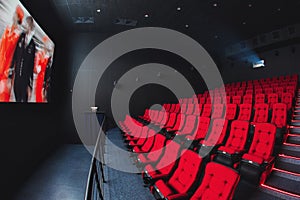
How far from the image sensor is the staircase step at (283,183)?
2093mm

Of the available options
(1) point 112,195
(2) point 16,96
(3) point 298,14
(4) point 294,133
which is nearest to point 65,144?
(2) point 16,96

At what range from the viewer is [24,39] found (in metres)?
3.45

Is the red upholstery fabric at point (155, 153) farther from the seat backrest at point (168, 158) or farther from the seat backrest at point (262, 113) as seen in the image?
the seat backrest at point (262, 113)

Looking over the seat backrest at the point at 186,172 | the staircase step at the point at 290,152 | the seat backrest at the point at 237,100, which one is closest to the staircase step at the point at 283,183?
the staircase step at the point at 290,152

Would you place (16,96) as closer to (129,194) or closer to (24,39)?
(24,39)

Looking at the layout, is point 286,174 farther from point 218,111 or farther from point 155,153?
point 218,111

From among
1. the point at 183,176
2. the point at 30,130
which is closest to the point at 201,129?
the point at 183,176

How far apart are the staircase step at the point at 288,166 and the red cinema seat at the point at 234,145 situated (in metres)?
0.44

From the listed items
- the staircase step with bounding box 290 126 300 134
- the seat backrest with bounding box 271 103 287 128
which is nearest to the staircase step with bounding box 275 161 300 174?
the seat backrest with bounding box 271 103 287 128

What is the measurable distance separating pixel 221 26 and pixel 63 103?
6.22m

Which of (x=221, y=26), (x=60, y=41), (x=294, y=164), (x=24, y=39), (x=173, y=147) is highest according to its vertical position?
(x=221, y=26)

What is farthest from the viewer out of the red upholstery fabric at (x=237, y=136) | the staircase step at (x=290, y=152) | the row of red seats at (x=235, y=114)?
the row of red seats at (x=235, y=114)

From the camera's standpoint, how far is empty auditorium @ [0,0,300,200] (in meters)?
2.36

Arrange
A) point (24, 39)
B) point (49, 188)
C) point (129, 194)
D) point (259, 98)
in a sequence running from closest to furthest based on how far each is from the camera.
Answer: point (129, 194) → point (49, 188) → point (24, 39) → point (259, 98)
